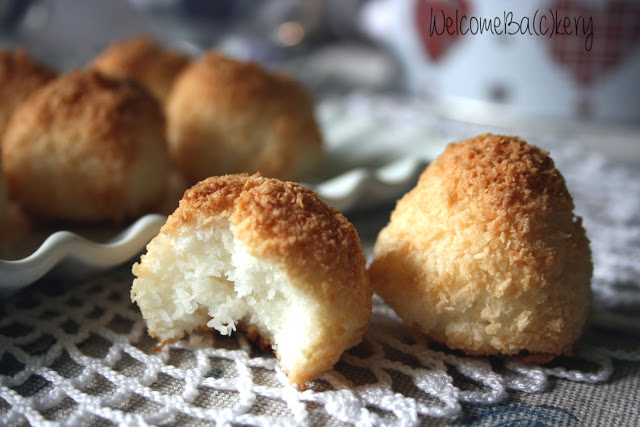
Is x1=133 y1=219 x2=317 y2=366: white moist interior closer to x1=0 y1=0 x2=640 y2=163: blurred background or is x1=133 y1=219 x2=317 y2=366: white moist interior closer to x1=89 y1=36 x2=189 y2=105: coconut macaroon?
x1=89 y1=36 x2=189 y2=105: coconut macaroon

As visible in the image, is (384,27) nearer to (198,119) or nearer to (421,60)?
(421,60)

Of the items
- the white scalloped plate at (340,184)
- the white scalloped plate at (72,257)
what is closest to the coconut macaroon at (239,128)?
the white scalloped plate at (340,184)

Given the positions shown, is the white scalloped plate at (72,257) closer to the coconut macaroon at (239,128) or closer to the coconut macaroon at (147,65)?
the coconut macaroon at (239,128)

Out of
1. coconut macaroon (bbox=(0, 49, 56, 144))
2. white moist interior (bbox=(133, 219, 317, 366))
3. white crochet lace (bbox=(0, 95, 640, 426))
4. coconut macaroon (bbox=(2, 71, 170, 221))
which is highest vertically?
coconut macaroon (bbox=(0, 49, 56, 144))

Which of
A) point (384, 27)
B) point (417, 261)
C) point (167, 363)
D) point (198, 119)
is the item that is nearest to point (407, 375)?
point (417, 261)

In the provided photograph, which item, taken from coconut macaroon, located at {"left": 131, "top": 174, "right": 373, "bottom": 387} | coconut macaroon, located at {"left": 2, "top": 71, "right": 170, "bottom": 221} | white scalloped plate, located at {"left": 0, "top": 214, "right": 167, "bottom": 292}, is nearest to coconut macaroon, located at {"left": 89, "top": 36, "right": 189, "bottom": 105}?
coconut macaroon, located at {"left": 2, "top": 71, "right": 170, "bottom": 221}

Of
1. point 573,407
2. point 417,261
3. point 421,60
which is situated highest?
point 421,60
